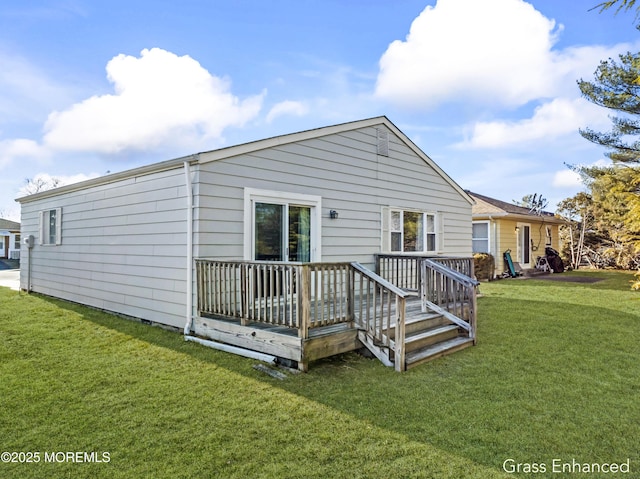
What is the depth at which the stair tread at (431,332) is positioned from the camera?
17.4 ft

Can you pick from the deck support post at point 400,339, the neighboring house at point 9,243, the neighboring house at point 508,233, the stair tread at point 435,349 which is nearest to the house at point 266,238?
the deck support post at point 400,339

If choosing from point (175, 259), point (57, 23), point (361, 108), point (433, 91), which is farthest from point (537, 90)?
point (57, 23)

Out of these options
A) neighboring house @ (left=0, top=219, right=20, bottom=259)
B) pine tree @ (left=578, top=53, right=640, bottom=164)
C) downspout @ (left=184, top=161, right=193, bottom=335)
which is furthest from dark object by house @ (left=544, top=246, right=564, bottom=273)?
neighboring house @ (left=0, top=219, right=20, bottom=259)

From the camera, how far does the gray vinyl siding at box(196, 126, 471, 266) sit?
19.5ft

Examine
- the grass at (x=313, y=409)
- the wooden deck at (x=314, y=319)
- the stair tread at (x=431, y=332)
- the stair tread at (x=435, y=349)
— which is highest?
the wooden deck at (x=314, y=319)

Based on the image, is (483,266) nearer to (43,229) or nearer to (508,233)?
(508,233)

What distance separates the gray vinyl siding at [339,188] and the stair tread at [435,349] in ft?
8.96

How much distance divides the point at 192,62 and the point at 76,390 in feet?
35.1

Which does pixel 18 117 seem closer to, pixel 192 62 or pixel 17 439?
pixel 192 62

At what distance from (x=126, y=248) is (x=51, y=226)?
4711 millimetres

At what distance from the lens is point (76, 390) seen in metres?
4.00

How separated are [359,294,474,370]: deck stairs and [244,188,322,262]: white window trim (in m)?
2.09

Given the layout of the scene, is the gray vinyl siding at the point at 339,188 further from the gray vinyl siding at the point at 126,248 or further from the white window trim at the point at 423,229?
the gray vinyl siding at the point at 126,248

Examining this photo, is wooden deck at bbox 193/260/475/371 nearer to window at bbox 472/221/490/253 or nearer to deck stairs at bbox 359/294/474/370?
deck stairs at bbox 359/294/474/370
